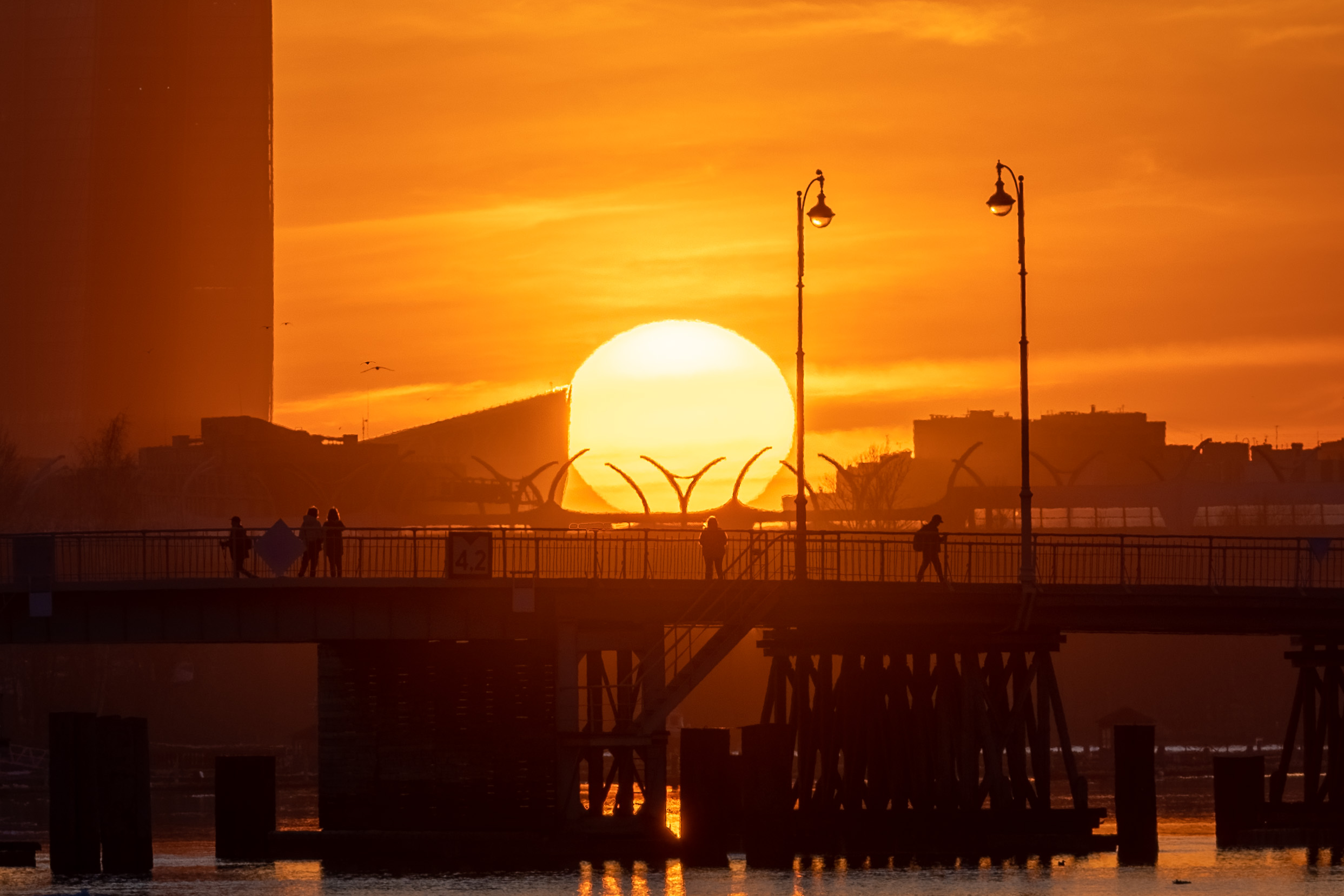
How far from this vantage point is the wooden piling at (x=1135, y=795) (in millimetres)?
64812

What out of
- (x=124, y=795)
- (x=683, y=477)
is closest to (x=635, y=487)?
(x=683, y=477)

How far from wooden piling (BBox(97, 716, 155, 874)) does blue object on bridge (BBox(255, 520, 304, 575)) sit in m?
5.30

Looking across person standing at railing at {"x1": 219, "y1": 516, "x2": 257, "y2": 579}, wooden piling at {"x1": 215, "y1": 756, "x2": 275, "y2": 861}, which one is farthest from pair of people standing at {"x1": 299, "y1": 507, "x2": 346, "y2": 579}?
wooden piling at {"x1": 215, "y1": 756, "x2": 275, "y2": 861}

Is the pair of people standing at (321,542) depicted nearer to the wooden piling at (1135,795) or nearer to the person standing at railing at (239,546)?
the person standing at railing at (239,546)

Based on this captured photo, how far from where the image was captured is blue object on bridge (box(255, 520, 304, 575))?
6275 cm

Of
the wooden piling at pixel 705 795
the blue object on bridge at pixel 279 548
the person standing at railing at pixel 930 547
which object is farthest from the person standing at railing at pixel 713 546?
the blue object on bridge at pixel 279 548

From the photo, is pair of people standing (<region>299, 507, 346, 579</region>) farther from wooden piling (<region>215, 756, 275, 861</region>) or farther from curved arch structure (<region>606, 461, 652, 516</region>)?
curved arch structure (<region>606, 461, 652, 516</region>)

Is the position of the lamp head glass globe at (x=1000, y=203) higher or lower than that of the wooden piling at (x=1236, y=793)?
higher

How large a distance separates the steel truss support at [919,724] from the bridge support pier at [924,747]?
0.14 ft

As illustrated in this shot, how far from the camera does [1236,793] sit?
A: 7500 cm

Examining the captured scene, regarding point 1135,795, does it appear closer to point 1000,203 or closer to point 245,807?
point 1000,203

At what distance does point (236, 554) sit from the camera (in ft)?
211

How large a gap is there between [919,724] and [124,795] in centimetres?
2106

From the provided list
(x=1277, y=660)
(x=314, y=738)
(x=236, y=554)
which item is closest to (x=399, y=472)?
(x=314, y=738)
